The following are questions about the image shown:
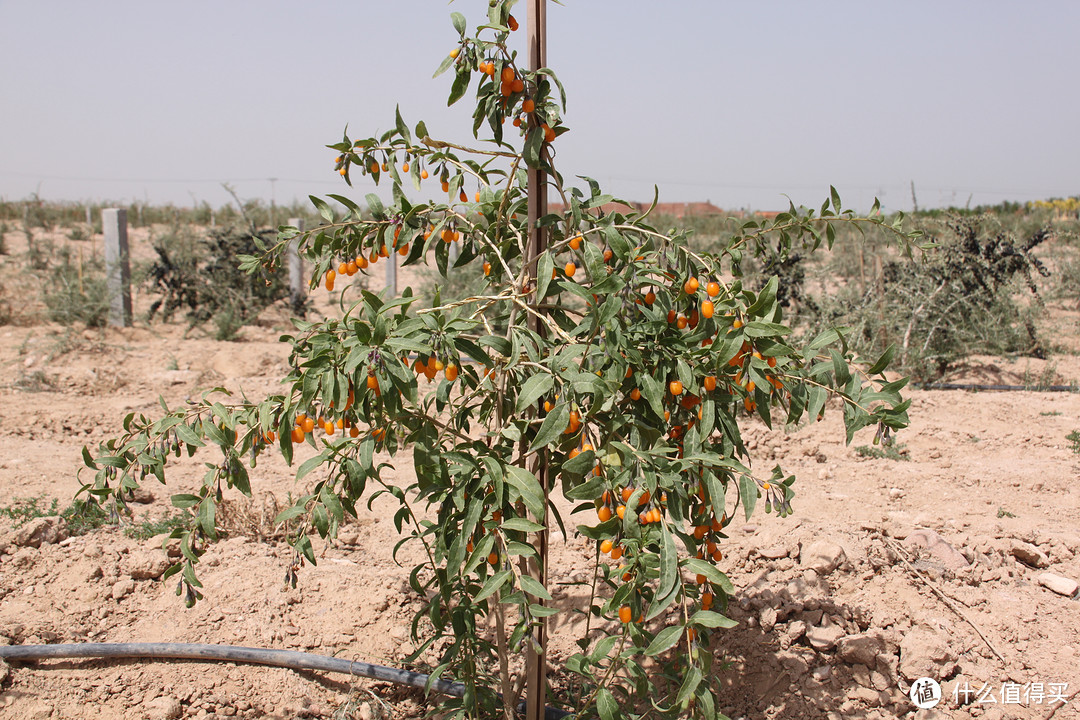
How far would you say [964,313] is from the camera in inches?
272

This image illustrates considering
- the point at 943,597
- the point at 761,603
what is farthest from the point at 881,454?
the point at 761,603

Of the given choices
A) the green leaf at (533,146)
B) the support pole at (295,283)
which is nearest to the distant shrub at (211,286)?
the support pole at (295,283)

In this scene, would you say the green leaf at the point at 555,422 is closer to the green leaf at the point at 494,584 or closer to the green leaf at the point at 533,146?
the green leaf at the point at 494,584

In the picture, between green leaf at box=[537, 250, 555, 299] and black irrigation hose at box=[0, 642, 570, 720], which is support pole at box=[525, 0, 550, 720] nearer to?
green leaf at box=[537, 250, 555, 299]

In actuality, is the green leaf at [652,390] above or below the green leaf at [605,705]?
above

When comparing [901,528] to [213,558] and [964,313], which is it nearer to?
[213,558]

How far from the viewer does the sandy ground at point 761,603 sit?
7.77 feet

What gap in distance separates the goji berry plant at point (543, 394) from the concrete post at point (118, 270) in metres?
6.79

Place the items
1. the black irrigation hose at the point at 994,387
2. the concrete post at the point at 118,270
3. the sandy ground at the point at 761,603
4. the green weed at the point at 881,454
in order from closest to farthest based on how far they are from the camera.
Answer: the sandy ground at the point at 761,603 < the green weed at the point at 881,454 < the black irrigation hose at the point at 994,387 < the concrete post at the point at 118,270

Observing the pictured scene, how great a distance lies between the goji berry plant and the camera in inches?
55.0

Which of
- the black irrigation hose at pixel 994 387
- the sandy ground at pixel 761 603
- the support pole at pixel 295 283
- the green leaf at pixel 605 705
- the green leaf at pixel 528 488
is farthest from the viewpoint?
the support pole at pixel 295 283

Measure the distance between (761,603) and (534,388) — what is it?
178 centimetres

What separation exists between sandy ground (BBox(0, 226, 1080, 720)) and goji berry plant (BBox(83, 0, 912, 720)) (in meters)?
Answer: 0.57

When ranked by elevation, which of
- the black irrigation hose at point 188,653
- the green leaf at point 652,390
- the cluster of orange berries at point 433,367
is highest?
the cluster of orange berries at point 433,367
